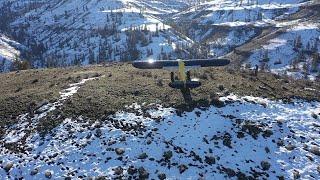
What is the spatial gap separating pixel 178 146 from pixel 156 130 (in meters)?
3.58

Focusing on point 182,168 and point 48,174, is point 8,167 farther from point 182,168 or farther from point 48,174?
point 182,168

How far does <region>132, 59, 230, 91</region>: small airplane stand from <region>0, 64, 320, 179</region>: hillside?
125 centimetres

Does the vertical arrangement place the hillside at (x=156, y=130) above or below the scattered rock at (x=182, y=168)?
above

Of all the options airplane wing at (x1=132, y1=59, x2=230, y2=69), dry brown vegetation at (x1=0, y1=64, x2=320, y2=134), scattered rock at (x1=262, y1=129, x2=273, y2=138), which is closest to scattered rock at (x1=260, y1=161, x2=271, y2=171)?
scattered rock at (x1=262, y1=129, x2=273, y2=138)

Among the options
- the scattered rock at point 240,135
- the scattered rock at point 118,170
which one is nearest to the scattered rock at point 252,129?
the scattered rock at point 240,135

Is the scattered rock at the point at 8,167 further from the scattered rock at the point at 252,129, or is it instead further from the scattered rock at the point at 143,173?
the scattered rock at the point at 252,129

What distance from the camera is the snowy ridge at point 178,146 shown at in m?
38.2

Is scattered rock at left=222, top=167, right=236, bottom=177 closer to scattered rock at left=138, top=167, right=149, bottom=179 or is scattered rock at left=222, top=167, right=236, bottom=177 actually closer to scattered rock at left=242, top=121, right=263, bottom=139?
scattered rock at left=242, top=121, right=263, bottom=139

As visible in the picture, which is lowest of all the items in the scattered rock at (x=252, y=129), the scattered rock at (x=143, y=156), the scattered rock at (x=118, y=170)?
the scattered rock at (x=118, y=170)

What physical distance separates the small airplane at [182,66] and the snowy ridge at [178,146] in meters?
7.24

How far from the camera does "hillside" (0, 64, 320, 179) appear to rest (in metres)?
38.7

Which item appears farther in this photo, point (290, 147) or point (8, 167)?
point (290, 147)

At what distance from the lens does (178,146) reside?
41.4 metres

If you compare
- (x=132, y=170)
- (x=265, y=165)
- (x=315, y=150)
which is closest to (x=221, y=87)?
(x=315, y=150)
